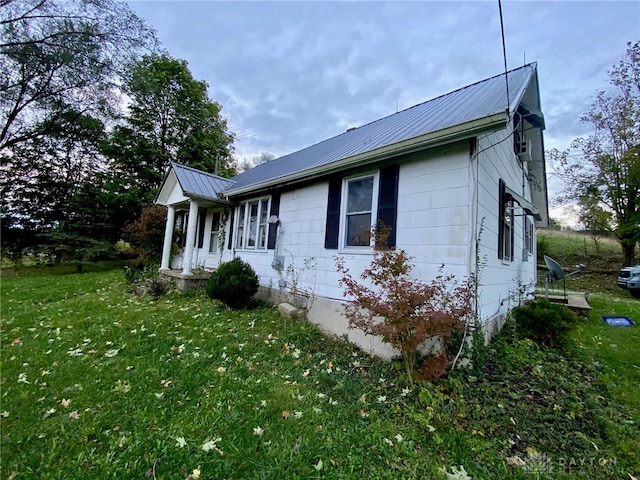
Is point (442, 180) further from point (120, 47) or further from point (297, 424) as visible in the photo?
point (120, 47)

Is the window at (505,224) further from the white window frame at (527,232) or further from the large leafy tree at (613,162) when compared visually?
the large leafy tree at (613,162)

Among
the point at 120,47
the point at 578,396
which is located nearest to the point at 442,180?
the point at 578,396

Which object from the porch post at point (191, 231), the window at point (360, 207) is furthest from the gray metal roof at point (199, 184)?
the window at point (360, 207)

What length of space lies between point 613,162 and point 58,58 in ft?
82.9

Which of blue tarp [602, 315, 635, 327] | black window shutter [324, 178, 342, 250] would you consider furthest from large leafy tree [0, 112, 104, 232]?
blue tarp [602, 315, 635, 327]

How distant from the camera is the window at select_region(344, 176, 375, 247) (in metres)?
4.82

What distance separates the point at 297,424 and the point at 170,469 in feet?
3.40

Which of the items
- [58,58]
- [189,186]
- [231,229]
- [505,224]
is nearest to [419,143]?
[505,224]

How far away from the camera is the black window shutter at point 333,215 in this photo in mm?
5214

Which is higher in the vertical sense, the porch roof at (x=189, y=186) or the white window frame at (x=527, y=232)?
the porch roof at (x=189, y=186)

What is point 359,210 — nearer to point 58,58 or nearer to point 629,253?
point 58,58

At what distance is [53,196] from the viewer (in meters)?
15.0

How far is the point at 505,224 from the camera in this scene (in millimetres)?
5332

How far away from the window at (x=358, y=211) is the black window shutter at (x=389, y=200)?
0.80 ft
